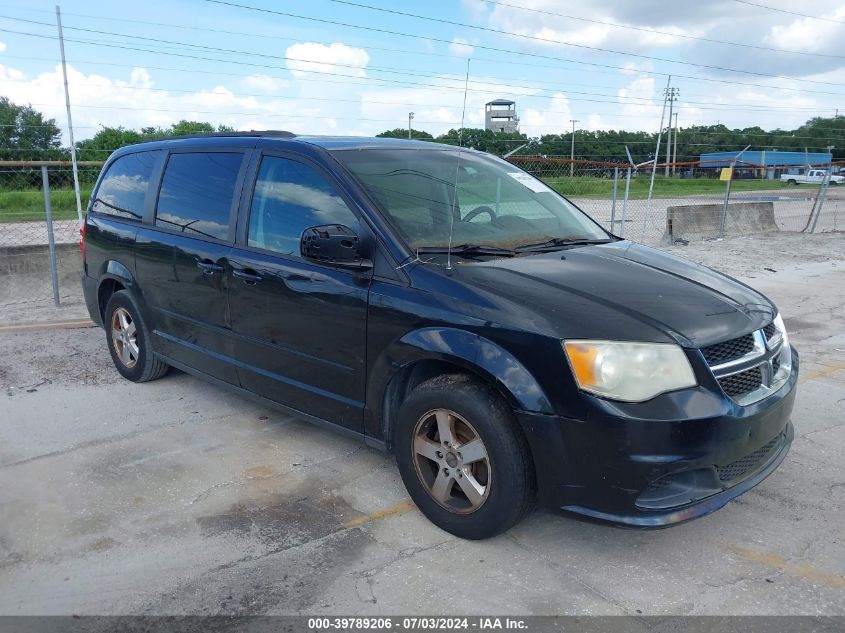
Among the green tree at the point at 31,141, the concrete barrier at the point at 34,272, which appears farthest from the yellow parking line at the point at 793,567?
the green tree at the point at 31,141

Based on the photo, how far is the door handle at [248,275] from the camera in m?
4.14

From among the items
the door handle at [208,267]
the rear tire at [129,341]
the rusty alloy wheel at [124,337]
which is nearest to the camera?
the door handle at [208,267]

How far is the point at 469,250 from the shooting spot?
12.0 feet

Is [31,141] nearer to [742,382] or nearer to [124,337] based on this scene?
[124,337]

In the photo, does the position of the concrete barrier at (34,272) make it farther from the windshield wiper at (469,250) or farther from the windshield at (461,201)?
the windshield wiper at (469,250)

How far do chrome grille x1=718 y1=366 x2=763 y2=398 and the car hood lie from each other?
175 mm

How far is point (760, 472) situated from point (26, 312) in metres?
7.54

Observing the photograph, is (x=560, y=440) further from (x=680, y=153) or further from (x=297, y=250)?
(x=680, y=153)

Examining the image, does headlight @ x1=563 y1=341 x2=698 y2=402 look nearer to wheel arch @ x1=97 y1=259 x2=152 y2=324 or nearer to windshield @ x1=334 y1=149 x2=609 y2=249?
windshield @ x1=334 y1=149 x2=609 y2=249

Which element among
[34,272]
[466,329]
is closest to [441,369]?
[466,329]

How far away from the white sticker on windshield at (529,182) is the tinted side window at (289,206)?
4.53 feet

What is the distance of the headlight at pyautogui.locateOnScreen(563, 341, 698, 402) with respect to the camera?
291cm

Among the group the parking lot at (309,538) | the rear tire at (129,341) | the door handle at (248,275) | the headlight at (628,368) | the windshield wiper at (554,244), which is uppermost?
the windshield wiper at (554,244)

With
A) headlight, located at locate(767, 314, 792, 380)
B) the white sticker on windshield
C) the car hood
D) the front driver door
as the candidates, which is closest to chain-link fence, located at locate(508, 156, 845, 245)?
the white sticker on windshield
